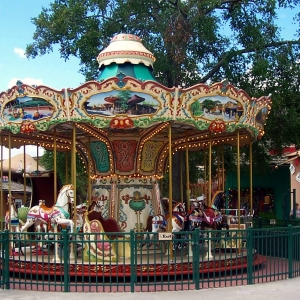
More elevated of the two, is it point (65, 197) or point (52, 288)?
point (65, 197)

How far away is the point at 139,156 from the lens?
41.5 ft

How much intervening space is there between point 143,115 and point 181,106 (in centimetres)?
80

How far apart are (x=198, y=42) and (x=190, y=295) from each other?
1207cm

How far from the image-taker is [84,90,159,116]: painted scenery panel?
32.7 feet

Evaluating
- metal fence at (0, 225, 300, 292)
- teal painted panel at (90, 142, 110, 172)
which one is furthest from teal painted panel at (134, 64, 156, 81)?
metal fence at (0, 225, 300, 292)

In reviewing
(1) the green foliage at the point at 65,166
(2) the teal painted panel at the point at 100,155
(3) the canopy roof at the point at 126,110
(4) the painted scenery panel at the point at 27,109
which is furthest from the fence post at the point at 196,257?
(1) the green foliage at the point at 65,166

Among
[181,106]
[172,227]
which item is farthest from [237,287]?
[181,106]

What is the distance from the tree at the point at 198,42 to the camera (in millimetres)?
17203

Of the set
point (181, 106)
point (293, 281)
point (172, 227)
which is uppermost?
point (181, 106)

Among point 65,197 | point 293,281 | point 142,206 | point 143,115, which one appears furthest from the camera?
point 142,206

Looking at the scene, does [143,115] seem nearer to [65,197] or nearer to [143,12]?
[65,197]

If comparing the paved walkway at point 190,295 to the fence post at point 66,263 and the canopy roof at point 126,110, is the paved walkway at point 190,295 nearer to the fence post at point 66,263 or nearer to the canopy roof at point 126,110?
the fence post at point 66,263

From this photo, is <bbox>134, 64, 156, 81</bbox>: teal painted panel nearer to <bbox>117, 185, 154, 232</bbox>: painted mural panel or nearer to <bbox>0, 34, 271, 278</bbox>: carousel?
<bbox>0, 34, 271, 278</bbox>: carousel

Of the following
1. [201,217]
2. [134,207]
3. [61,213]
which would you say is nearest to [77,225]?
[61,213]
